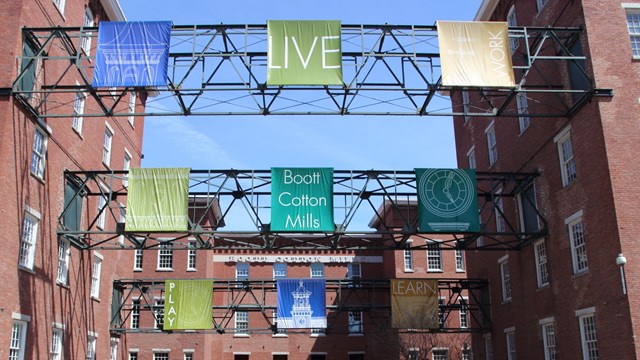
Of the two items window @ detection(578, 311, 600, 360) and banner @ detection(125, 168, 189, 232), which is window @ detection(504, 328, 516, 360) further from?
banner @ detection(125, 168, 189, 232)

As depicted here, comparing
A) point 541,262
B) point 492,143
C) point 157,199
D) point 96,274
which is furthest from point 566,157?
point 96,274

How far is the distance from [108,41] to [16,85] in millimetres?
3310

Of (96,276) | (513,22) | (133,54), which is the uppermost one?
(513,22)

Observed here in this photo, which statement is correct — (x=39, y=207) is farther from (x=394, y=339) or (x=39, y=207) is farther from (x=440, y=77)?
(x=394, y=339)

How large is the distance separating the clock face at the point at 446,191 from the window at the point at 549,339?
17.2 feet

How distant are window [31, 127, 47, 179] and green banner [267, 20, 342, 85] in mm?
9034

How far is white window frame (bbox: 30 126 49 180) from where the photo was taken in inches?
867

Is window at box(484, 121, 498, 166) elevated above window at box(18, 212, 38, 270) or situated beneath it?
elevated above

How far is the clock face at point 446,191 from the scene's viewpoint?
2328 centimetres

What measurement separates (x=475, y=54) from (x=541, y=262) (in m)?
9.49

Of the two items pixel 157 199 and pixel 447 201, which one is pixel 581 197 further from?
pixel 157 199

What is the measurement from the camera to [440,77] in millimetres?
19281

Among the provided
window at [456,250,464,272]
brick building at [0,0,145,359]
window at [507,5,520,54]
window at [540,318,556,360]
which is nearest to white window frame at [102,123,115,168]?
brick building at [0,0,145,359]

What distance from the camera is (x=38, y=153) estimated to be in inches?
885
